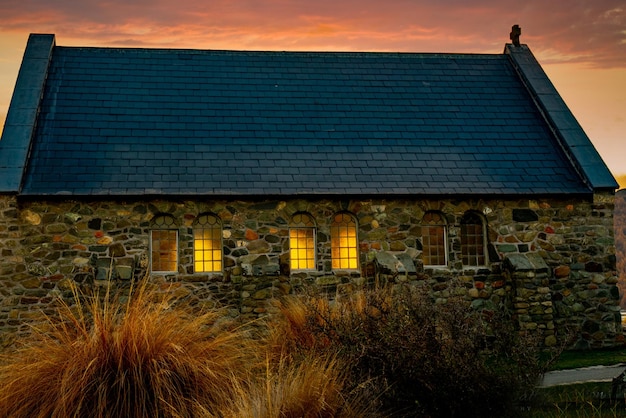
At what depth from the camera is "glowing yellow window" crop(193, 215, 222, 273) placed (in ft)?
58.3

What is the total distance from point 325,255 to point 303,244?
58 centimetres

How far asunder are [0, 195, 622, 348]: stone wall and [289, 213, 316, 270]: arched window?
0.84 feet

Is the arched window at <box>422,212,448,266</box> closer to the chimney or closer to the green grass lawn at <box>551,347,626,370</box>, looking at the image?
the green grass lawn at <box>551,347,626,370</box>

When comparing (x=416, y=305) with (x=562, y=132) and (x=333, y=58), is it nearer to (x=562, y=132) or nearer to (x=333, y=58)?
(x=562, y=132)

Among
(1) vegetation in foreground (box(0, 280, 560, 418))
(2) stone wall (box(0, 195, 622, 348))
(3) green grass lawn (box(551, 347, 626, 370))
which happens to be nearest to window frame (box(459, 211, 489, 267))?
(2) stone wall (box(0, 195, 622, 348))

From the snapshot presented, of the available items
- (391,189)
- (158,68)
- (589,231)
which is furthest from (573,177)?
(158,68)

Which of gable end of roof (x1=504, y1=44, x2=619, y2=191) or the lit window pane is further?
gable end of roof (x1=504, y1=44, x2=619, y2=191)

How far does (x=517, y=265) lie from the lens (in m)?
17.7

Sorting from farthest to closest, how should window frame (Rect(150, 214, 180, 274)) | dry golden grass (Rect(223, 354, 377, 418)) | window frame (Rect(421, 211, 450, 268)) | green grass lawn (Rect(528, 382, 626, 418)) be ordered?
1. window frame (Rect(421, 211, 450, 268))
2. window frame (Rect(150, 214, 180, 274))
3. green grass lawn (Rect(528, 382, 626, 418))
4. dry golden grass (Rect(223, 354, 377, 418))

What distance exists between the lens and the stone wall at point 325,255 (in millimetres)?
16891

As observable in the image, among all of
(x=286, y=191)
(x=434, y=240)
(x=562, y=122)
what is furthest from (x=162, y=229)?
(x=562, y=122)

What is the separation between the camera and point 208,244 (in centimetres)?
1780

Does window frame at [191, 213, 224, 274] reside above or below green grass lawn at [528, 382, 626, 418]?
above

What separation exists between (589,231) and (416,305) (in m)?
10.4
